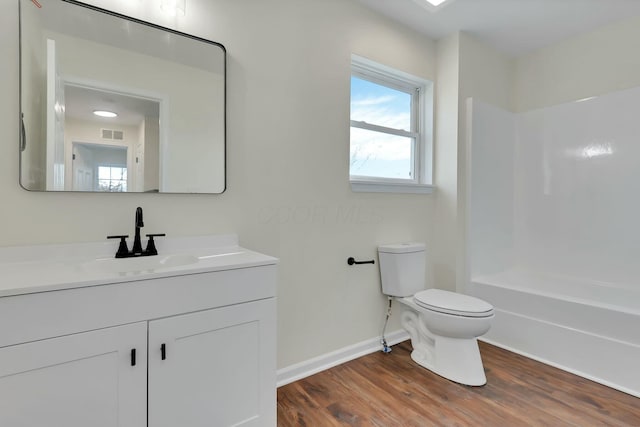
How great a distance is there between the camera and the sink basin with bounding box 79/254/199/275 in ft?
4.12

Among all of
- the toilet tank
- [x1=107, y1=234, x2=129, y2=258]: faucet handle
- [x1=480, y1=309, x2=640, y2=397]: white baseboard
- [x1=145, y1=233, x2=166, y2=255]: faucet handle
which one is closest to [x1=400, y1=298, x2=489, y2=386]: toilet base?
the toilet tank

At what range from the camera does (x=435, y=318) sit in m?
1.92

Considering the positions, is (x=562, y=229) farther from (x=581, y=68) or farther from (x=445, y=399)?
(x=445, y=399)

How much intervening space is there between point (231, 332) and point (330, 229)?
3.25ft

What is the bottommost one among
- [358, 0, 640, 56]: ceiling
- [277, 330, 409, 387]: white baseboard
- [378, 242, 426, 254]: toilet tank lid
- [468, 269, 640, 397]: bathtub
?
[277, 330, 409, 387]: white baseboard

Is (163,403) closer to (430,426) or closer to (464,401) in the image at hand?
(430,426)

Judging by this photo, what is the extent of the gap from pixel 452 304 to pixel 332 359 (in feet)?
2.75

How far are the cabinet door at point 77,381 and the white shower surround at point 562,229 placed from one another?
2.39 metres

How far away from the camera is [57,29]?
4.18 feet

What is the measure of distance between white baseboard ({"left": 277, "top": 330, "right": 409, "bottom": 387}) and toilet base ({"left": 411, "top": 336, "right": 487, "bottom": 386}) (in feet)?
1.28

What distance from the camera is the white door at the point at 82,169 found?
1.30 metres

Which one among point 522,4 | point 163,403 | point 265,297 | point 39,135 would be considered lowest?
point 163,403

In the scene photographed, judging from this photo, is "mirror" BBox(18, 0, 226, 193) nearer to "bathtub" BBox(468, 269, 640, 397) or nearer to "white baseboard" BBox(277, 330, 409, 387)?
"white baseboard" BBox(277, 330, 409, 387)

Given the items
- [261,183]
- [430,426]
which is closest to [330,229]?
[261,183]
